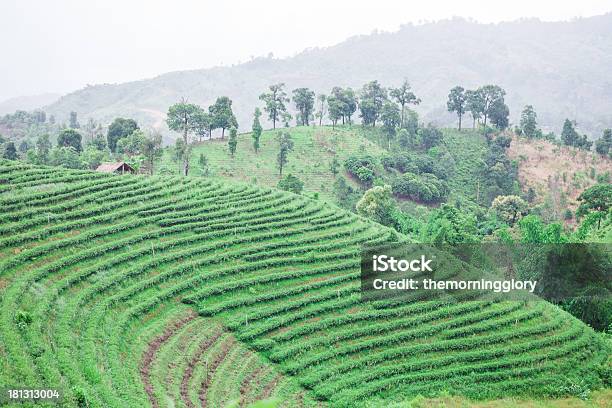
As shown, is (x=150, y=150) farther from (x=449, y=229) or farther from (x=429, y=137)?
(x=429, y=137)

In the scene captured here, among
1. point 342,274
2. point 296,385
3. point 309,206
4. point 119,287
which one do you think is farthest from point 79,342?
point 309,206

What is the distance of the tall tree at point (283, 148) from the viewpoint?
52.5 meters

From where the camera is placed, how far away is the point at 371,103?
65750 millimetres

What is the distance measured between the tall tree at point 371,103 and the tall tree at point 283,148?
1143 centimetres

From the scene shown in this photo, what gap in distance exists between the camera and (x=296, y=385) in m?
20.5

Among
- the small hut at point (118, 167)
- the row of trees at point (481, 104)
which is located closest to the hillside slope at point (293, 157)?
the small hut at point (118, 167)

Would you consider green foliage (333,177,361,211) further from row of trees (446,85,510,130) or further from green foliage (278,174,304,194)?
row of trees (446,85,510,130)

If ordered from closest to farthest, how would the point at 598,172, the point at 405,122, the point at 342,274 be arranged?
the point at 342,274, the point at 598,172, the point at 405,122

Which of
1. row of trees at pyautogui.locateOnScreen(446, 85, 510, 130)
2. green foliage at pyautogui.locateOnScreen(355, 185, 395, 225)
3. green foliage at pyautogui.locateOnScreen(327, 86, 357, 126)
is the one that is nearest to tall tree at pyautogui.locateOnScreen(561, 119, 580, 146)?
row of trees at pyautogui.locateOnScreen(446, 85, 510, 130)

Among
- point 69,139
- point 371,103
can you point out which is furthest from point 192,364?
point 371,103

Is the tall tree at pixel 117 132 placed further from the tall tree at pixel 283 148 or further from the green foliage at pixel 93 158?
the tall tree at pixel 283 148

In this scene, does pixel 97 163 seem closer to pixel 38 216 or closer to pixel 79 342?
pixel 38 216

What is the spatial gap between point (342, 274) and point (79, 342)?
→ 499 inches

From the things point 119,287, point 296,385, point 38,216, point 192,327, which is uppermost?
point 38,216
